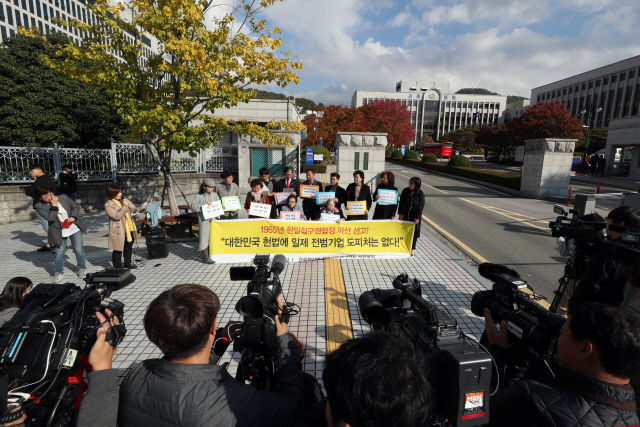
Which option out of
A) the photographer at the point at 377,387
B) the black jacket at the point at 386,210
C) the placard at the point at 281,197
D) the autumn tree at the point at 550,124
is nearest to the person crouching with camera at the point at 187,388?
the photographer at the point at 377,387

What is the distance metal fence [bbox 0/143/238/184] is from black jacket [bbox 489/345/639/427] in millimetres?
9105

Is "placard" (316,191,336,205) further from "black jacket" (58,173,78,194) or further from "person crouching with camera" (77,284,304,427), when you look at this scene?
"black jacket" (58,173,78,194)

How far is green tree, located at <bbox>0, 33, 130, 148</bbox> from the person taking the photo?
50.5ft

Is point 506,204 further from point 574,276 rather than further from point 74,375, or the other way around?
point 74,375

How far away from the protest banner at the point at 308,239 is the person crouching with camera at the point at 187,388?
16.7 feet

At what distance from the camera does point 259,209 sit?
272 inches

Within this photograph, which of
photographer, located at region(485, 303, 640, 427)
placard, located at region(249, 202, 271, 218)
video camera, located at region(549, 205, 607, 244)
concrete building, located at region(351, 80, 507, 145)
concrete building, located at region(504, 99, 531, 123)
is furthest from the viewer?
concrete building, located at region(351, 80, 507, 145)

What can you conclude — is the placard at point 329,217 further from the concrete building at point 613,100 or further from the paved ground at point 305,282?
the concrete building at point 613,100

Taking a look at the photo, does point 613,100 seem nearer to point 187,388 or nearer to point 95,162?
point 95,162

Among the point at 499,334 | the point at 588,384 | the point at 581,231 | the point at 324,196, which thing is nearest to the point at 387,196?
the point at 324,196

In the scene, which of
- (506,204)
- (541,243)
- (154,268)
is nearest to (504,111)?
(506,204)

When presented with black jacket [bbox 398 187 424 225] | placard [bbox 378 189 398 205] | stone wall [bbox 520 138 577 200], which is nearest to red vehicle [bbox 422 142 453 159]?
stone wall [bbox 520 138 577 200]

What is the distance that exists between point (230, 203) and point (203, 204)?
0.63 meters

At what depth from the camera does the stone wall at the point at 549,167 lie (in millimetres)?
15719
